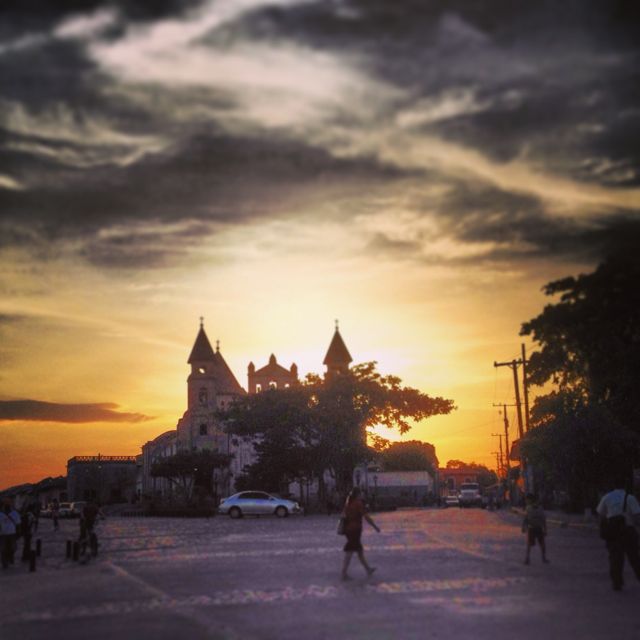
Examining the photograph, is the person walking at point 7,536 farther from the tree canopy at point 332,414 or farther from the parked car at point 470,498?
the parked car at point 470,498

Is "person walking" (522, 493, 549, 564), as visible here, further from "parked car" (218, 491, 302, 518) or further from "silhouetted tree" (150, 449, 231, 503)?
"silhouetted tree" (150, 449, 231, 503)

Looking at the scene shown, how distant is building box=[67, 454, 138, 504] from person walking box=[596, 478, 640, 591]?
415 feet

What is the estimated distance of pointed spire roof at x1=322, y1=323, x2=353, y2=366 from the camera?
106875 millimetres

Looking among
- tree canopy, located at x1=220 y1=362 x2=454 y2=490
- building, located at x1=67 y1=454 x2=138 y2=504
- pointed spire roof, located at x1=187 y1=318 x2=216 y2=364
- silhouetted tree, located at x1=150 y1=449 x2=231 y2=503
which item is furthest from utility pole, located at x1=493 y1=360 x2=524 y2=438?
building, located at x1=67 y1=454 x2=138 y2=504

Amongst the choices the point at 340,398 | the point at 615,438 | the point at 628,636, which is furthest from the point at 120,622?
the point at 340,398

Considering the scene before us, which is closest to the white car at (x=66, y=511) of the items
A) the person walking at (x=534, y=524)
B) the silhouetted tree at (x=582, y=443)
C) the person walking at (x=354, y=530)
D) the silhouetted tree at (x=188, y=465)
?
the silhouetted tree at (x=188, y=465)

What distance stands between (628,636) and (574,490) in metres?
36.2

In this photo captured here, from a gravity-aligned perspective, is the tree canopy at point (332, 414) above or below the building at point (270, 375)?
below

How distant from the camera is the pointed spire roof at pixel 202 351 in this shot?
375 ft

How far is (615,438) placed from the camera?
3966cm

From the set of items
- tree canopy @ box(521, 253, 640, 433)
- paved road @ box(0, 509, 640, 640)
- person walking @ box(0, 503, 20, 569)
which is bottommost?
paved road @ box(0, 509, 640, 640)

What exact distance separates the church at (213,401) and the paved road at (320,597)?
244 feet

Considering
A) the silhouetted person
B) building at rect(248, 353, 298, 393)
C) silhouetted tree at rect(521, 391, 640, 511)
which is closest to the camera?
the silhouetted person

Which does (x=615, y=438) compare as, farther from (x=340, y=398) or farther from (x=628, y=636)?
(x=628, y=636)
